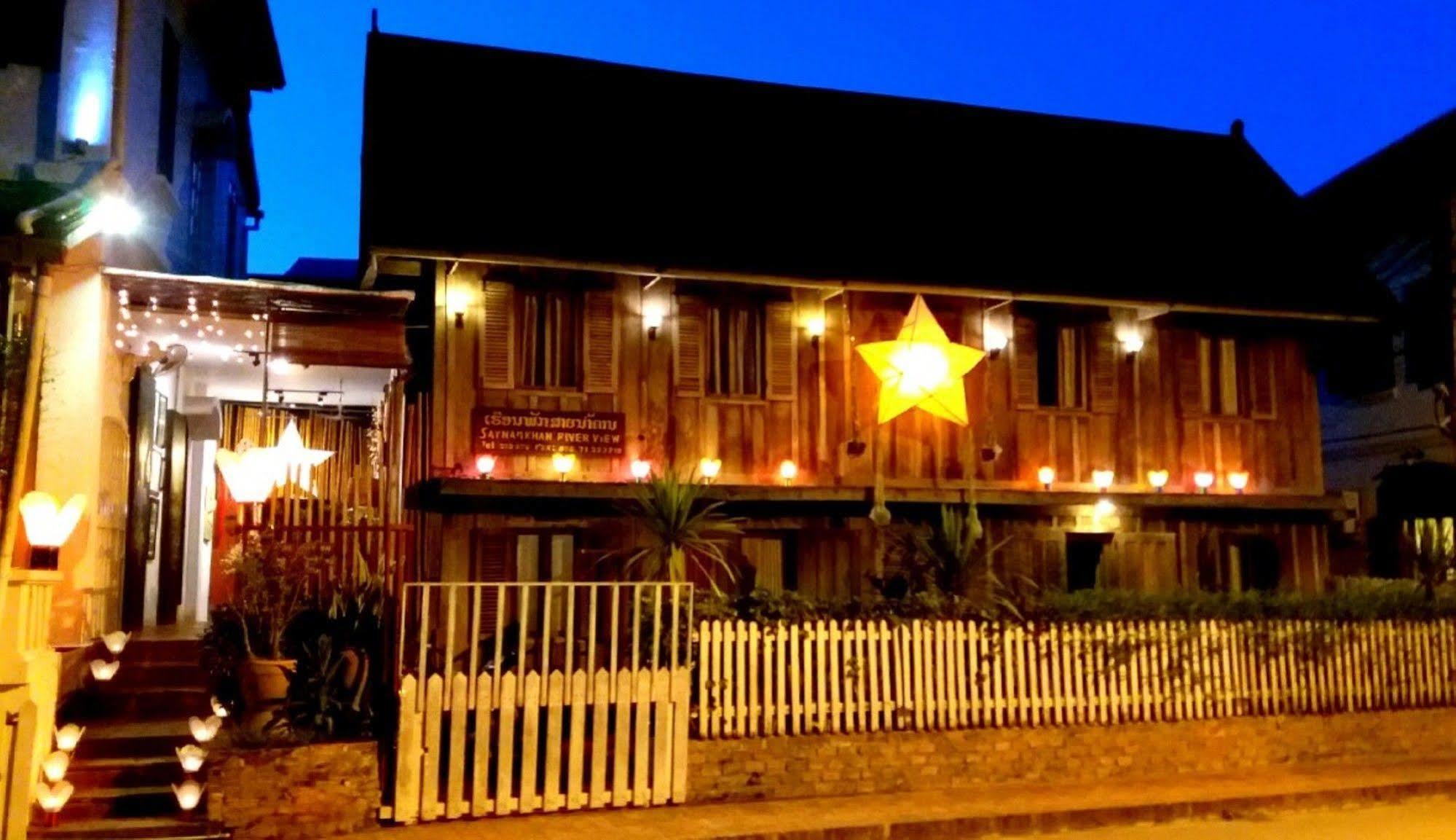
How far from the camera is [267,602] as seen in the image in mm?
9789

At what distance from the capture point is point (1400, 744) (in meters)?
12.4

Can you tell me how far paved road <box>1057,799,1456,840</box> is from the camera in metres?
9.39

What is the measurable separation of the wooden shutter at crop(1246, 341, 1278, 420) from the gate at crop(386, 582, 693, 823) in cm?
1100

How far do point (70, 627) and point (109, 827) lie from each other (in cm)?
255

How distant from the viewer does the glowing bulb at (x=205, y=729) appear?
916 cm

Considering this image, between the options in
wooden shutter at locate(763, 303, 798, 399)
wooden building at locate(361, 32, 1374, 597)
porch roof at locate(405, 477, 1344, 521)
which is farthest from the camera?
wooden shutter at locate(763, 303, 798, 399)

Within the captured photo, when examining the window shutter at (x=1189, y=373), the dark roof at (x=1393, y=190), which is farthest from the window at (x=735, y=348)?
the dark roof at (x=1393, y=190)

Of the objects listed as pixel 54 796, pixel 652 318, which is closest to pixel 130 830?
pixel 54 796

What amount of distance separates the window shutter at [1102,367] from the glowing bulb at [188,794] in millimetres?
12394

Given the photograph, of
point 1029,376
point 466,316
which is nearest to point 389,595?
point 466,316

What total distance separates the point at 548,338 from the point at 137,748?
6.74m

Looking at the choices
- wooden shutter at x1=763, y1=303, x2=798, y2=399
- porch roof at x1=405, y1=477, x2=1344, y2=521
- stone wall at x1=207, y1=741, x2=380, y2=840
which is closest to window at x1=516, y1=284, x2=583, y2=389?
porch roof at x1=405, y1=477, x2=1344, y2=521

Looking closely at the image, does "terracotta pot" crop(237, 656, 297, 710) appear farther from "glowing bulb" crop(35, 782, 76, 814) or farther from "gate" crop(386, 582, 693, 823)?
"glowing bulb" crop(35, 782, 76, 814)

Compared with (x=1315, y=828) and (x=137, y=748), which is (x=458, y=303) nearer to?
(x=137, y=748)
